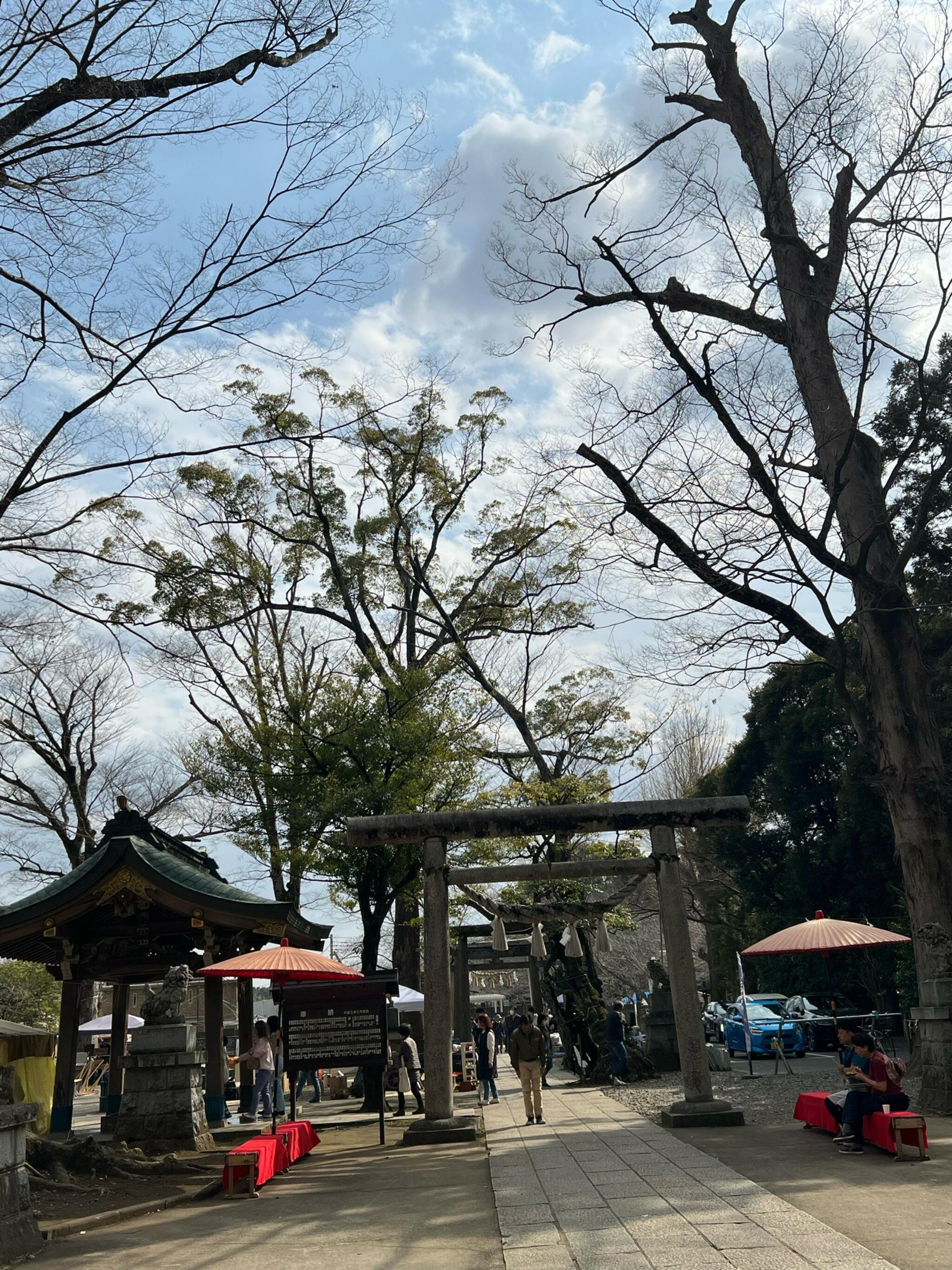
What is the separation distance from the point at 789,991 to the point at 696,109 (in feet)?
81.0

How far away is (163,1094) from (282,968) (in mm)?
2379

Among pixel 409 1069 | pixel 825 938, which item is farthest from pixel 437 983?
pixel 409 1069

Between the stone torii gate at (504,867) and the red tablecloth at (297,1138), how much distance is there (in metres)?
1.17

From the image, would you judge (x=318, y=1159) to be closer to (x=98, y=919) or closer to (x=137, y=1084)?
(x=137, y=1084)

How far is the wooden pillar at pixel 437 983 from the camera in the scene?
1179cm

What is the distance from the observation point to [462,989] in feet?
79.6

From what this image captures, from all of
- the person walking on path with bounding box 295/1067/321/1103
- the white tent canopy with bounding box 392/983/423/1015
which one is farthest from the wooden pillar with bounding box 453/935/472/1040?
the person walking on path with bounding box 295/1067/321/1103

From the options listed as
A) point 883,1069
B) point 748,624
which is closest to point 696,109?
point 748,624

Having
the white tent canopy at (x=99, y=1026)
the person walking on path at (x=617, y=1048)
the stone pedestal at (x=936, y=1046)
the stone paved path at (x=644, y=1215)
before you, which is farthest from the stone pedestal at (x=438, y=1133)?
the white tent canopy at (x=99, y=1026)

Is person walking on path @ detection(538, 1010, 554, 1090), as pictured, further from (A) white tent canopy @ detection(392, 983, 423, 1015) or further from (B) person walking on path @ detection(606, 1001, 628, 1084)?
(A) white tent canopy @ detection(392, 983, 423, 1015)

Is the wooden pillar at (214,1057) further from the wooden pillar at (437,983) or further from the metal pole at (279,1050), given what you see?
the wooden pillar at (437,983)

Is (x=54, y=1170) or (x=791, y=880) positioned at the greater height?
(x=791, y=880)

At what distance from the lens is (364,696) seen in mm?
20625

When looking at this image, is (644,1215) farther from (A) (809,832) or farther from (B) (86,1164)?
(A) (809,832)
